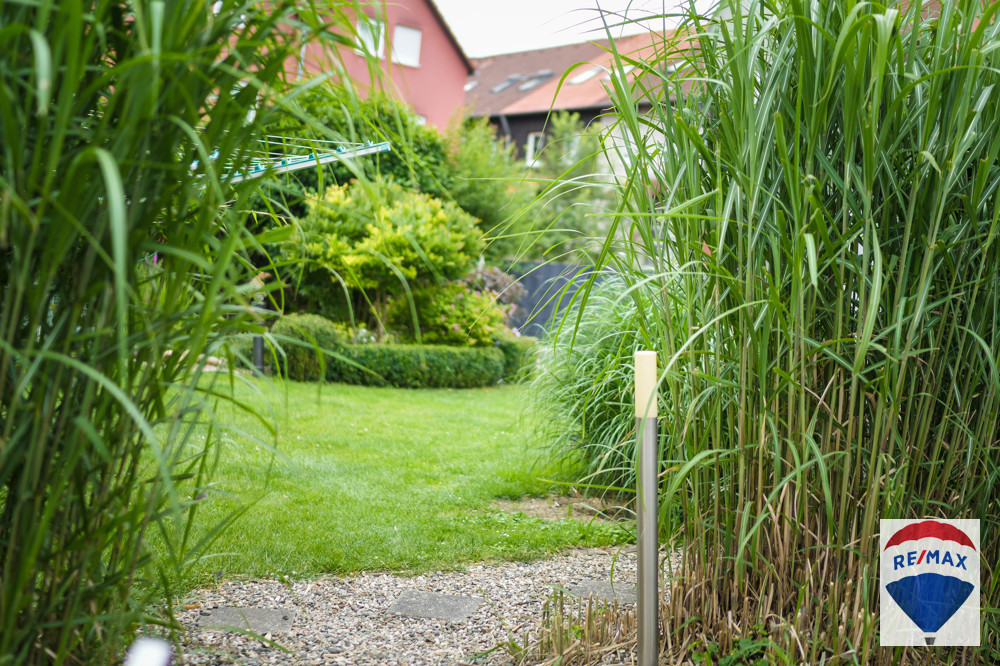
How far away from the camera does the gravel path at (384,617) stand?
207cm

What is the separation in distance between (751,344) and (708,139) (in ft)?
1.82

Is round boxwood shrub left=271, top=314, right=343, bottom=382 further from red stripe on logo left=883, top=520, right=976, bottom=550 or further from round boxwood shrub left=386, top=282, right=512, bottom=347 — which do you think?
red stripe on logo left=883, top=520, right=976, bottom=550

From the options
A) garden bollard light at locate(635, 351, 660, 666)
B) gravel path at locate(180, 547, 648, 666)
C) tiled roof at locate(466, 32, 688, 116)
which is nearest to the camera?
garden bollard light at locate(635, 351, 660, 666)

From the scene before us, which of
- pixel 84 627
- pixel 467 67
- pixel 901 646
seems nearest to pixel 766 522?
pixel 901 646

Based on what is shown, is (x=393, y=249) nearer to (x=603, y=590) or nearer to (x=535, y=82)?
(x=603, y=590)

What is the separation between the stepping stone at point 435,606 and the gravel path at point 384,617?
0.10 feet

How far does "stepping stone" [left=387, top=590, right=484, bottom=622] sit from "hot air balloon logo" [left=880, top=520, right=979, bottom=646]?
1304mm

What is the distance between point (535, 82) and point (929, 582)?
24577 mm

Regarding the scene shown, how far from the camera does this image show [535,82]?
80.7ft

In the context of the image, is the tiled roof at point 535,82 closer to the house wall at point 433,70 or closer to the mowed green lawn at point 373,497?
the house wall at point 433,70

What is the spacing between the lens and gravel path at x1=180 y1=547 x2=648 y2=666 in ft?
6.78

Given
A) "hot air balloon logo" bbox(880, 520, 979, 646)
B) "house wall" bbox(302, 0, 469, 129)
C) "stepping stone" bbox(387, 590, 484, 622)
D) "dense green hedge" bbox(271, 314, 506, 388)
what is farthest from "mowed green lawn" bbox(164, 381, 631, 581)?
"house wall" bbox(302, 0, 469, 129)

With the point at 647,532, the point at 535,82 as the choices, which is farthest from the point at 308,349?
the point at 535,82

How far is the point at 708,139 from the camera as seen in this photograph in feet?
6.14
